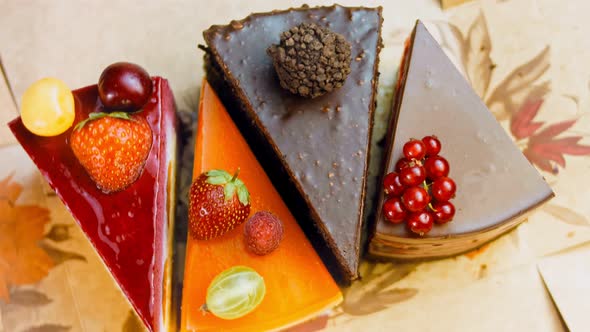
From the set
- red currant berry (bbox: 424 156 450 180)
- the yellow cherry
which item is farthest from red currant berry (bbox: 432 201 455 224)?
the yellow cherry

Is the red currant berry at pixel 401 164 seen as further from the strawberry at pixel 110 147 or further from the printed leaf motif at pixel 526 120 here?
the strawberry at pixel 110 147

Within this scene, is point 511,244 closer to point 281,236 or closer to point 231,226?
point 281,236

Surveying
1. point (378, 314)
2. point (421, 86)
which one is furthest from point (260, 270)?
point (421, 86)

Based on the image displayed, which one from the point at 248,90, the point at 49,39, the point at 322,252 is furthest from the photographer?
the point at 49,39

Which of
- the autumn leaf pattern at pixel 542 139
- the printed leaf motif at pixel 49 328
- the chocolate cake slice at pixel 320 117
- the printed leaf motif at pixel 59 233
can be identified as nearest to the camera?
the chocolate cake slice at pixel 320 117

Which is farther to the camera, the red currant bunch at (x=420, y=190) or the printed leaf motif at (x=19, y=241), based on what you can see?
the printed leaf motif at (x=19, y=241)

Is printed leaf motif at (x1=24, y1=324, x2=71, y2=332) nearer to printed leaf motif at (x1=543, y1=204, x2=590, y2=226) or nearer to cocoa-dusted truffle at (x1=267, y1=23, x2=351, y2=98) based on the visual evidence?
cocoa-dusted truffle at (x1=267, y1=23, x2=351, y2=98)

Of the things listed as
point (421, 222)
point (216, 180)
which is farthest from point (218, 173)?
point (421, 222)

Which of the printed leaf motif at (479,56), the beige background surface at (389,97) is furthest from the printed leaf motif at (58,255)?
the printed leaf motif at (479,56)
